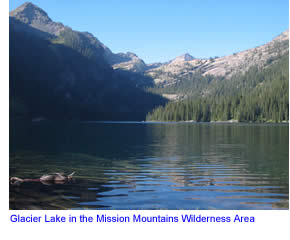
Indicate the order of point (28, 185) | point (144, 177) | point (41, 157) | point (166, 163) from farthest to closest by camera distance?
point (41, 157) < point (166, 163) < point (144, 177) < point (28, 185)

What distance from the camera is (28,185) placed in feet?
74.8

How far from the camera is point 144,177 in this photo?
2664cm

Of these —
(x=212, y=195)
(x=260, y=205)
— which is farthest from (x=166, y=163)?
(x=260, y=205)

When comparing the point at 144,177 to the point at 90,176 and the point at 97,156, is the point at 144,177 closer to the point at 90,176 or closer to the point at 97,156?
the point at 90,176

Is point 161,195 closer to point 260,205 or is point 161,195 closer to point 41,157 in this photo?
point 260,205

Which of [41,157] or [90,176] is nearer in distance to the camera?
[90,176]

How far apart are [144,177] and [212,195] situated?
786cm
